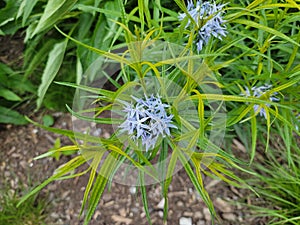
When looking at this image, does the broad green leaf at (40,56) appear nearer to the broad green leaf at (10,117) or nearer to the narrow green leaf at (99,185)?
the broad green leaf at (10,117)

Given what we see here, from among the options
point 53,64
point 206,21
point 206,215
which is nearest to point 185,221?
point 206,215

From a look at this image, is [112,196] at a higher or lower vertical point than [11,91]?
lower

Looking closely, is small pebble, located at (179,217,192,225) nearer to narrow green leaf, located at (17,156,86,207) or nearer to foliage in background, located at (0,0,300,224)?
foliage in background, located at (0,0,300,224)

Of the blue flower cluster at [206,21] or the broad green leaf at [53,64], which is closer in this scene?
the blue flower cluster at [206,21]

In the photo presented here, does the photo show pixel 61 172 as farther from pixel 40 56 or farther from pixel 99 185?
pixel 40 56

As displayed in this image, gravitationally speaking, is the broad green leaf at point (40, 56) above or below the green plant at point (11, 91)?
above

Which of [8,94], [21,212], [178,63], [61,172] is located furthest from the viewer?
[8,94]

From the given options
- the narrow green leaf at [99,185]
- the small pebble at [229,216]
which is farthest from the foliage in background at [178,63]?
the small pebble at [229,216]
